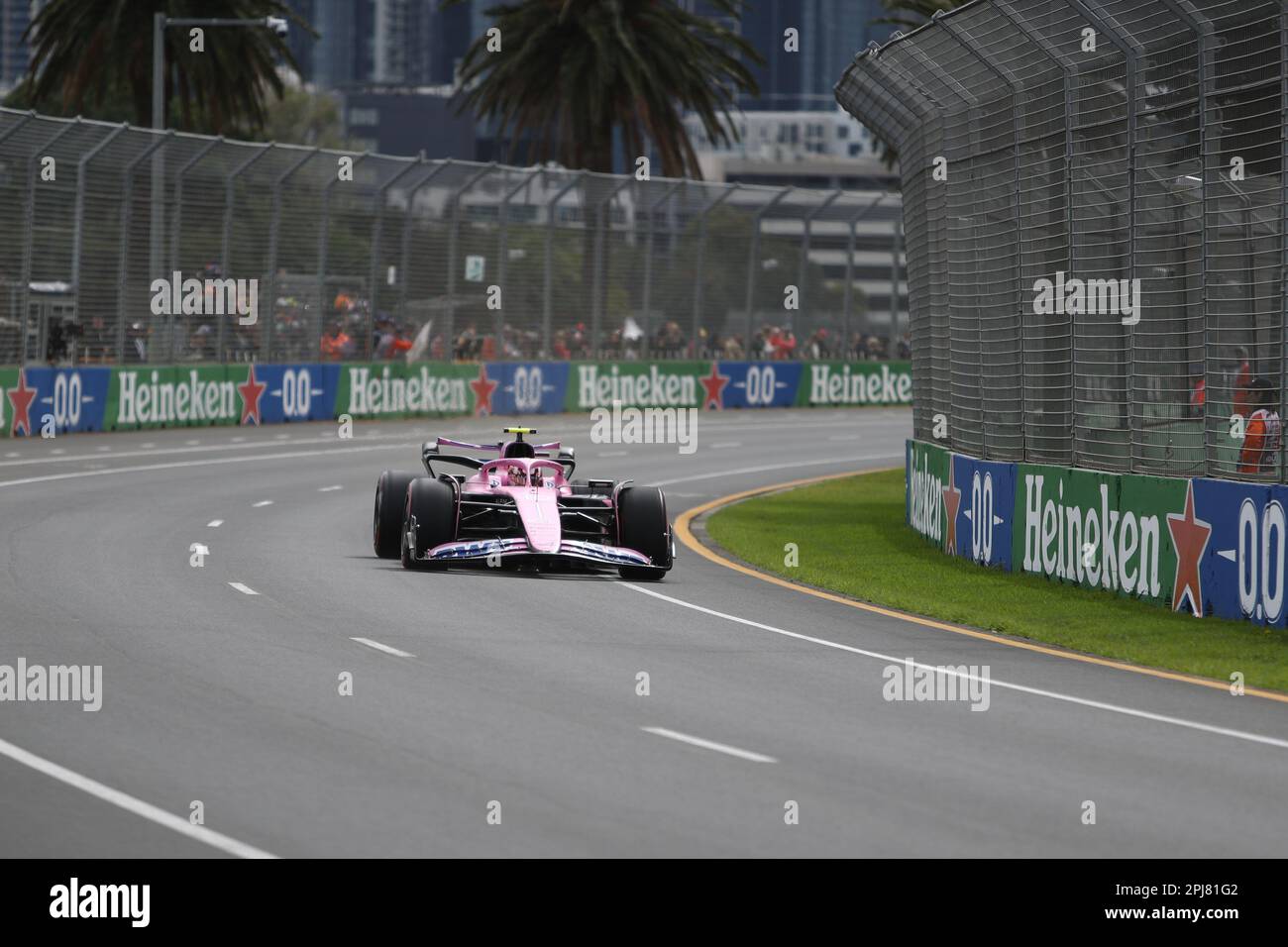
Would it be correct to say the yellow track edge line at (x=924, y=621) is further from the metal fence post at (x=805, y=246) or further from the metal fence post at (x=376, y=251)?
the metal fence post at (x=805, y=246)

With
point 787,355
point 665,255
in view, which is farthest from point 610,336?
point 787,355

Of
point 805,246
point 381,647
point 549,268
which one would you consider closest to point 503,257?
point 549,268

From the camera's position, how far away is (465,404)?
41.4 metres

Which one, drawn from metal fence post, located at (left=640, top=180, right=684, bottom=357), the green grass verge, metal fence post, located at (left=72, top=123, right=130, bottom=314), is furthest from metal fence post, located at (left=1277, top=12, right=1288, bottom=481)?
metal fence post, located at (left=640, top=180, right=684, bottom=357)

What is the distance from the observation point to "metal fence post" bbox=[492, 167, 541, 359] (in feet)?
140

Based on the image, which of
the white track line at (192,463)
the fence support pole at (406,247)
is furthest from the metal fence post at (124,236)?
the fence support pole at (406,247)

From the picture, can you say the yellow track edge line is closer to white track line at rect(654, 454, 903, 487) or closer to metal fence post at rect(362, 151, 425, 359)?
white track line at rect(654, 454, 903, 487)

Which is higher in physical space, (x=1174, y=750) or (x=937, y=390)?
(x=937, y=390)

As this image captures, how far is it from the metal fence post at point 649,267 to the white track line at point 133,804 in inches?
1442

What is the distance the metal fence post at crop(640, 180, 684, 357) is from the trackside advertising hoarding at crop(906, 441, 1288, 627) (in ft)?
84.7

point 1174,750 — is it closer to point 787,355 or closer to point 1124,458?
point 1124,458

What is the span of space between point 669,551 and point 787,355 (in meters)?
32.5

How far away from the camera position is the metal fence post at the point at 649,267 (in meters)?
45.6
